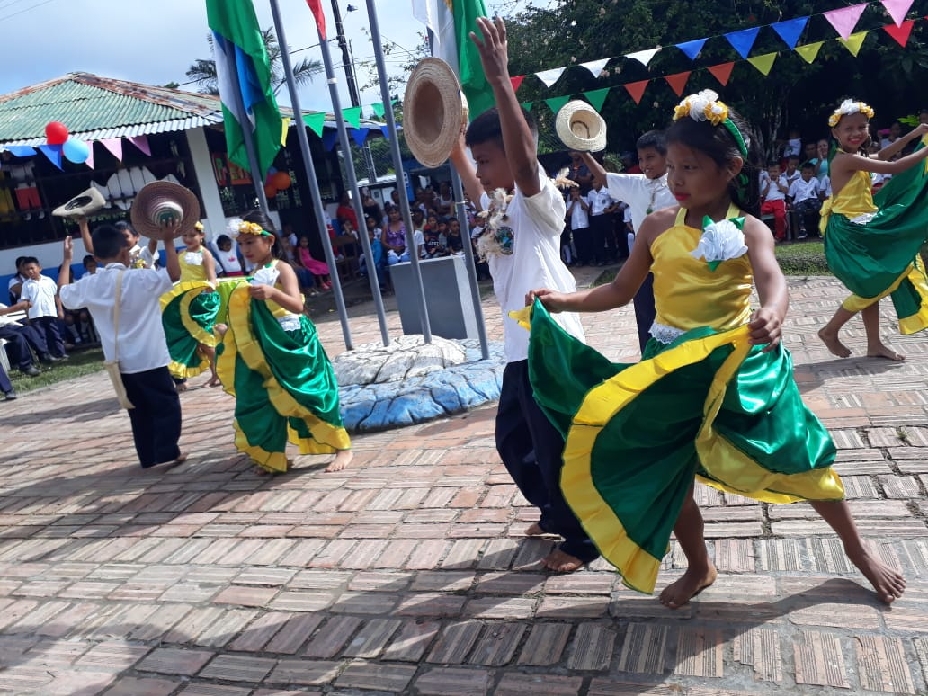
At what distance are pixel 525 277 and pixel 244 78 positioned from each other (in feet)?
15.3

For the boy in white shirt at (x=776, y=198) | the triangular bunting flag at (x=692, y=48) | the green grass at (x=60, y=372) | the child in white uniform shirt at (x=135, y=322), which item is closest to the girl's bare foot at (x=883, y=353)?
the child in white uniform shirt at (x=135, y=322)

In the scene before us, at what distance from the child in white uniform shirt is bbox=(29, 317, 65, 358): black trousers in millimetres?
7902

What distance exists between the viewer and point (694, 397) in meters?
2.36

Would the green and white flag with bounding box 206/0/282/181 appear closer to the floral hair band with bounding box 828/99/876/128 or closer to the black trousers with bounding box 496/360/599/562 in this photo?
the black trousers with bounding box 496/360/599/562

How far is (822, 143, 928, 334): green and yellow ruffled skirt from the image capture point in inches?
210

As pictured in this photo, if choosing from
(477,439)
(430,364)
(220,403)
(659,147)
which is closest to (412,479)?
(477,439)

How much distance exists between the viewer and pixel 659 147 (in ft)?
15.3

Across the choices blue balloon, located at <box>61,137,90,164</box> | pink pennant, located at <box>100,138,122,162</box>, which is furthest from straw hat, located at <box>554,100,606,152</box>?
pink pennant, located at <box>100,138,122,162</box>

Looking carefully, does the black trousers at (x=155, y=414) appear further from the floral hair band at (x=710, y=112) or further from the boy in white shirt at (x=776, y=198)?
the boy in white shirt at (x=776, y=198)

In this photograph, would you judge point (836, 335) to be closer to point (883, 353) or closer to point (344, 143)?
point (883, 353)

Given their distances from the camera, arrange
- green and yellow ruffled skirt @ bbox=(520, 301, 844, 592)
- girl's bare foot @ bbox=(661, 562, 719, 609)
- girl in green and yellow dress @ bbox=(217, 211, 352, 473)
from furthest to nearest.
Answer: girl in green and yellow dress @ bbox=(217, 211, 352, 473), girl's bare foot @ bbox=(661, 562, 719, 609), green and yellow ruffled skirt @ bbox=(520, 301, 844, 592)

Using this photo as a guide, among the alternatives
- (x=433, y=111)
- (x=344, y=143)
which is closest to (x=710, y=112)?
(x=433, y=111)

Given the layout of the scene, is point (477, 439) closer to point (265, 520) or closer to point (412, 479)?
point (412, 479)

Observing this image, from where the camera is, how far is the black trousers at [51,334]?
492 inches
